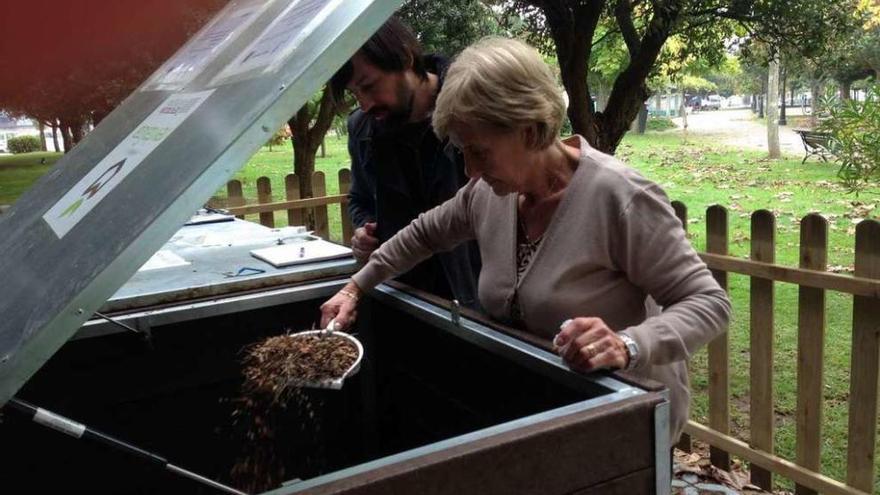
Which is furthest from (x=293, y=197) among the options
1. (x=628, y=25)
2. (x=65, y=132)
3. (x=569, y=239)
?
(x=569, y=239)

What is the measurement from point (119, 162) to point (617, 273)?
972mm

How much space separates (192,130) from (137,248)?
0.67 feet

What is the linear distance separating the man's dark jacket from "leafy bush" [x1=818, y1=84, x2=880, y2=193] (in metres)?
1.84

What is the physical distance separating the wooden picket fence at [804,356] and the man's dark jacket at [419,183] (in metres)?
1.42

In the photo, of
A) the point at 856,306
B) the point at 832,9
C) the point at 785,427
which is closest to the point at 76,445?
the point at 856,306

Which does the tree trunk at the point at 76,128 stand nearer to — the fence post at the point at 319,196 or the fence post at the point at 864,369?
the fence post at the point at 319,196

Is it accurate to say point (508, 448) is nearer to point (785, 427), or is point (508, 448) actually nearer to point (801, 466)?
point (801, 466)

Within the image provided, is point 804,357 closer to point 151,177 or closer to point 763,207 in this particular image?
point 151,177

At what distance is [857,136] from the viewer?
309 centimetres

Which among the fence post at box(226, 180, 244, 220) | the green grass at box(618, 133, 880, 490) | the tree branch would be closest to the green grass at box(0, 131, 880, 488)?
the green grass at box(618, 133, 880, 490)

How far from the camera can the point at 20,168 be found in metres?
7.63

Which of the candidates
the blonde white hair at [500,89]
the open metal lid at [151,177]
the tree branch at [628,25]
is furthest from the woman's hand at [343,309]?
the tree branch at [628,25]

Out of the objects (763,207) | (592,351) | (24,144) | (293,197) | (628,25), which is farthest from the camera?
(24,144)

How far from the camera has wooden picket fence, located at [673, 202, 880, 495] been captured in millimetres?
2729
